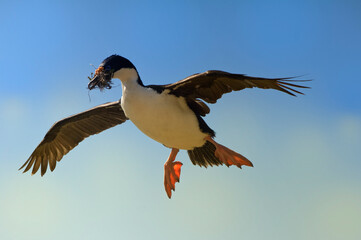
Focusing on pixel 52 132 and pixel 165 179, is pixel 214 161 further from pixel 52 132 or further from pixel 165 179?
pixel 52 132

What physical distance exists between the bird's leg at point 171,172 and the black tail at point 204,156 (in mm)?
308

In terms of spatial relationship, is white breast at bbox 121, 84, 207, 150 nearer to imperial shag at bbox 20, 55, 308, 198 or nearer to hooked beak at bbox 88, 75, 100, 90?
imperial shag at bbox 20, 55, 308, 198

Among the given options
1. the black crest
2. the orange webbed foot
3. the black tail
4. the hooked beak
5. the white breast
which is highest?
the black crest

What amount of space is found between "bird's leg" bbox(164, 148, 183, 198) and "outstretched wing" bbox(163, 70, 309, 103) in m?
1.27

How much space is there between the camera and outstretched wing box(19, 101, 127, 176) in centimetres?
760

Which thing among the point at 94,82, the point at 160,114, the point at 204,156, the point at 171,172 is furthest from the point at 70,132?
the point at 160,114

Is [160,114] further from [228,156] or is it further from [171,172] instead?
[171,172]

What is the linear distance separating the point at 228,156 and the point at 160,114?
1.10 meters

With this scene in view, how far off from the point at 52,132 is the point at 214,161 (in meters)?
2.76

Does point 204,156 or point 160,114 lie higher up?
point 160,114

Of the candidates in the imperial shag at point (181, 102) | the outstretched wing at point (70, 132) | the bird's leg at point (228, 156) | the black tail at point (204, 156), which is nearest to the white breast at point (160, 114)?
the imperial shag at point (181, 102)

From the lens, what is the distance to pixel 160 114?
5.90 m

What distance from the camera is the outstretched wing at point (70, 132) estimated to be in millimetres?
7598

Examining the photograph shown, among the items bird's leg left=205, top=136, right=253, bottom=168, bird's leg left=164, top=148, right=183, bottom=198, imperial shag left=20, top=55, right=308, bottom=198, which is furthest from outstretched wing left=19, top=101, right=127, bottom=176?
bird's leg left=205, top=136, right=253, bottom=168
